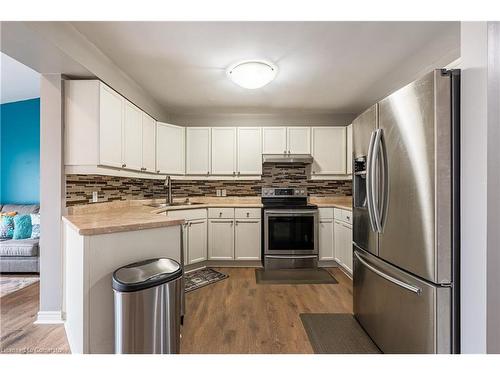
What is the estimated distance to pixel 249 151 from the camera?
3.82 metres

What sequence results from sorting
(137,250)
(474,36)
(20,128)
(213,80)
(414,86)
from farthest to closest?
(20,128) < (213,80) < (137,250) < (414,86) < (474,36)

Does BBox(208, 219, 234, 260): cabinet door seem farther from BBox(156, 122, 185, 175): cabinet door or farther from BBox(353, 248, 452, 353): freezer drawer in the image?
BBox(353, 248, 452, 353): freezer drawer

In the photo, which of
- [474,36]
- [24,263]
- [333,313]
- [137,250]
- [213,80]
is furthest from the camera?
[24,263]

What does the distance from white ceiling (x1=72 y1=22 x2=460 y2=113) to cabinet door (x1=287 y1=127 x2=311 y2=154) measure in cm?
66

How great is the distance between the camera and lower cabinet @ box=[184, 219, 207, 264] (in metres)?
3.21

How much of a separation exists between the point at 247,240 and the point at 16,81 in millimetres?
3908

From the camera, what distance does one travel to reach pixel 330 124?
4.07 meters

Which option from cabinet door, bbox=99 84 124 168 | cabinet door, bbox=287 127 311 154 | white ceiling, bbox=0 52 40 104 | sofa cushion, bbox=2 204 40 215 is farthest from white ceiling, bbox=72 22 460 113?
sofa cushion, bbox=2 204 40 215

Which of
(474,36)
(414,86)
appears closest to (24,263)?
(414,86)

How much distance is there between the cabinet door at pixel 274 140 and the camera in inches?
150
